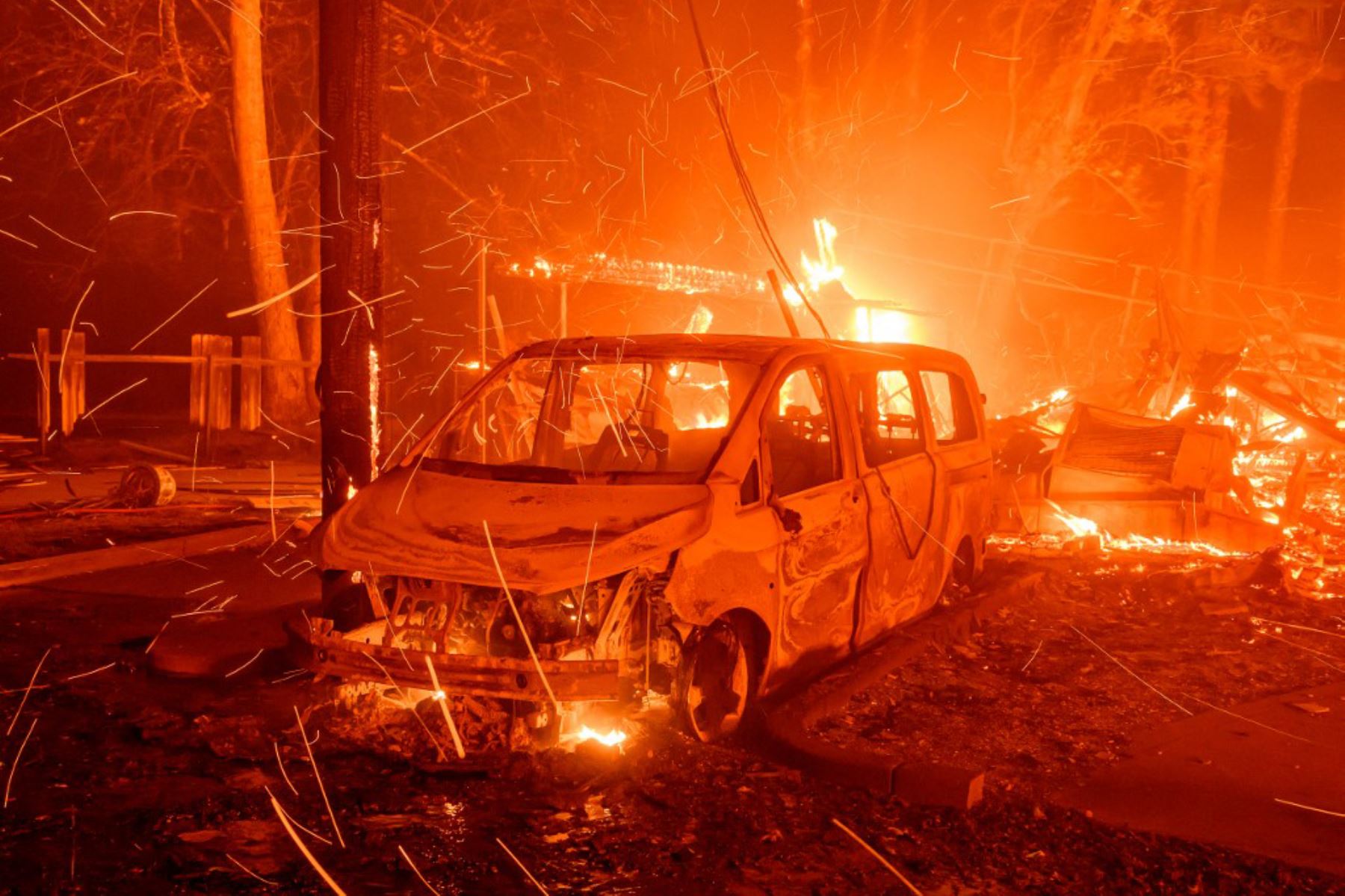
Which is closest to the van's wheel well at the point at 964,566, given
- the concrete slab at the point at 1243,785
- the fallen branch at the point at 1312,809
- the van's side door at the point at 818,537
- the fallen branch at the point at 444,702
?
the van's side door at the point at 818,537

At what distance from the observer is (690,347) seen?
650cm

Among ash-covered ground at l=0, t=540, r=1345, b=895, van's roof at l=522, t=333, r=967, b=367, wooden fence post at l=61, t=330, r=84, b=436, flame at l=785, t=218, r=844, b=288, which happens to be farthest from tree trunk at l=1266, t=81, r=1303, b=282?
van's roof at l=522, t=333, r=967, b=367

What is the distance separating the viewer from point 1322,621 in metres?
8.76

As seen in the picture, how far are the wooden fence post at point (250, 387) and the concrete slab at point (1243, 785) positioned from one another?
51.9 ft

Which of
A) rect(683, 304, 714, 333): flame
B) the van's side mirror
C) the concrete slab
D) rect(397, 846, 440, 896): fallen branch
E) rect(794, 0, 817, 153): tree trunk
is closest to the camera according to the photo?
rect(397, 846, 440, 896): fallen branch

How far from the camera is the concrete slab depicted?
4840mm

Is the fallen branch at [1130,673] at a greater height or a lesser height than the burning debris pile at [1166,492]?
lesser

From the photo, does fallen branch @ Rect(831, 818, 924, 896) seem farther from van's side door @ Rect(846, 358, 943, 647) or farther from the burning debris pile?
the burning debris pile

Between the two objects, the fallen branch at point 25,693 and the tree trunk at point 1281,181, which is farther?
the tree trunk at point 1281,181

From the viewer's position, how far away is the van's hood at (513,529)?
501 cm

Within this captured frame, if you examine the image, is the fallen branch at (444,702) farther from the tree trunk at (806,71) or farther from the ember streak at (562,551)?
the tree trunk at (806,71)

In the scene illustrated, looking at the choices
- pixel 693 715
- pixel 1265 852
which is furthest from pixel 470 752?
pixel 1265 852

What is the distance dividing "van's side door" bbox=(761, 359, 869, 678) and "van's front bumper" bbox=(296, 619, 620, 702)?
120 cm

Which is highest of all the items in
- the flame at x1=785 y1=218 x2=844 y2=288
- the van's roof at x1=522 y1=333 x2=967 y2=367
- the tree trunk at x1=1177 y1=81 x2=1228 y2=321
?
the tree trunk at x1=1177 y1=81 x2=1228 y2=321
